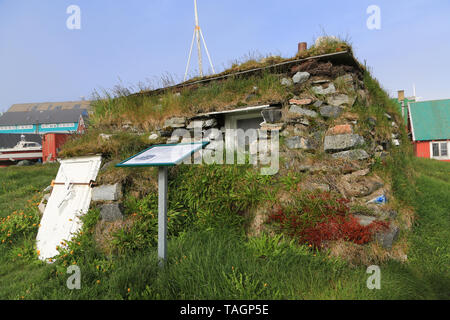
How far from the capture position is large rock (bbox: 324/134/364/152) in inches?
176

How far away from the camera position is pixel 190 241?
3.71 meters

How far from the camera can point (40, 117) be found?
4434cm

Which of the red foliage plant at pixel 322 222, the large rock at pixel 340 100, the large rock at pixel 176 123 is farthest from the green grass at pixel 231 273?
the large rock at pixel 176 123

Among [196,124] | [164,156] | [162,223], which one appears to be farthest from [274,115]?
[162,223]

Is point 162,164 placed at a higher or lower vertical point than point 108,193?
higher

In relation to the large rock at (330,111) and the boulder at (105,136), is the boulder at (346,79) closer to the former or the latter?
the large rock at (330,111)

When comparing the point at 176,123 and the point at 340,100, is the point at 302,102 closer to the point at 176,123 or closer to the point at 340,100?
the point at 340,100

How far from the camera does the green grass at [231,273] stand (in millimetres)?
2711

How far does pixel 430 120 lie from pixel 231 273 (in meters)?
21.8

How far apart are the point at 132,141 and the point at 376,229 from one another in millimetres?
4872

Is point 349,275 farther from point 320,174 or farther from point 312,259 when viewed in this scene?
point 320,174

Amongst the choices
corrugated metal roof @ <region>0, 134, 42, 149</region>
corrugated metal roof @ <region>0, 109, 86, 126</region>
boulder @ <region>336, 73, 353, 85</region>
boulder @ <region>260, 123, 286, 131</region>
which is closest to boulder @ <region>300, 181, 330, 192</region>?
boulder @ <region>260, 123, 286, 131</region>

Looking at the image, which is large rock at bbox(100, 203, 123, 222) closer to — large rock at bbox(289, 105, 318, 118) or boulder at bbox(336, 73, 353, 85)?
large rock at bbox(289, 105, 318, 118)
